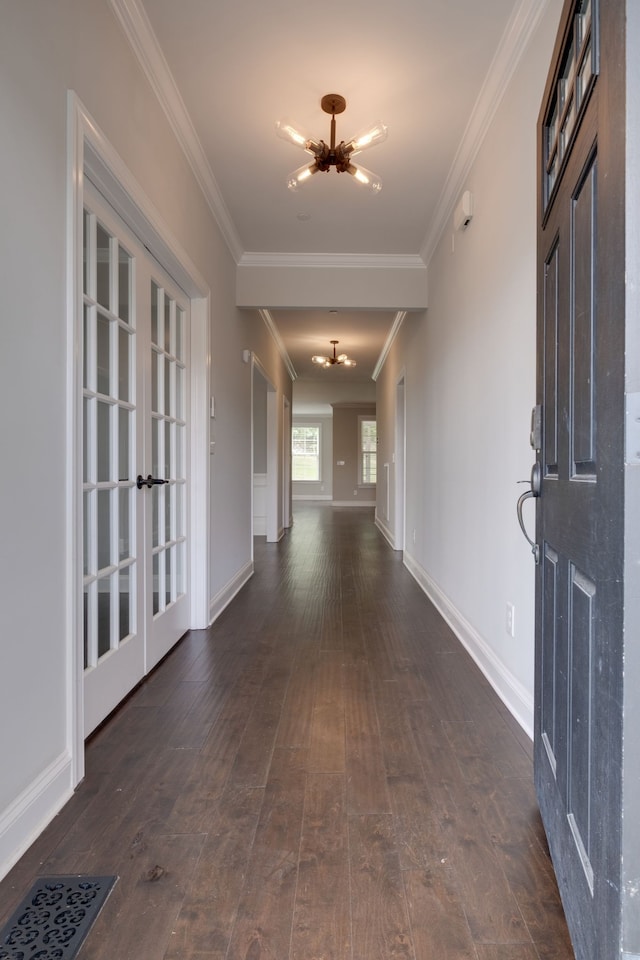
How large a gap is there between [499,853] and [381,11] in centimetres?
283

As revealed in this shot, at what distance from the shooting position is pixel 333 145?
2615mm

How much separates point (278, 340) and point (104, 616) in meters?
5.55

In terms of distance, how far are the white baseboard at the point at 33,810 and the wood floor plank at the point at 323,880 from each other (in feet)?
2.35

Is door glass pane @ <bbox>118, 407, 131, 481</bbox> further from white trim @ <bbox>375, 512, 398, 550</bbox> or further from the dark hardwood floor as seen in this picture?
white trim @ <bbox>375, 512, 398, 550</bbox>

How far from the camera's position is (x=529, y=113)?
2.03m

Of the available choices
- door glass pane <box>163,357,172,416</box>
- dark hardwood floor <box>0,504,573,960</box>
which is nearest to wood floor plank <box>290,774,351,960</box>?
dark hardwood floor <box>0,504,573,960</box>

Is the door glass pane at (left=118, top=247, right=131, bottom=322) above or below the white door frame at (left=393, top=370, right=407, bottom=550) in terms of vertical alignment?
above

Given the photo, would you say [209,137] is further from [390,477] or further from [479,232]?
[390,477]

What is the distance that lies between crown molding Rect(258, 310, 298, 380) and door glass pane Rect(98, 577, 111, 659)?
395 centimetres

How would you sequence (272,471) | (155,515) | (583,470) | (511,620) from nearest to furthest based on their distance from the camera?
(583,470), (511,620), (155,515), (272,471)

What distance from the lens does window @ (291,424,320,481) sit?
1562cm

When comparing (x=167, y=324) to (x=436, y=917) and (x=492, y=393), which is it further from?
(x=436, y=917)

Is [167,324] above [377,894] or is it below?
above

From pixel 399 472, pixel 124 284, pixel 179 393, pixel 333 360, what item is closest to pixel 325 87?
pixel 124 284
